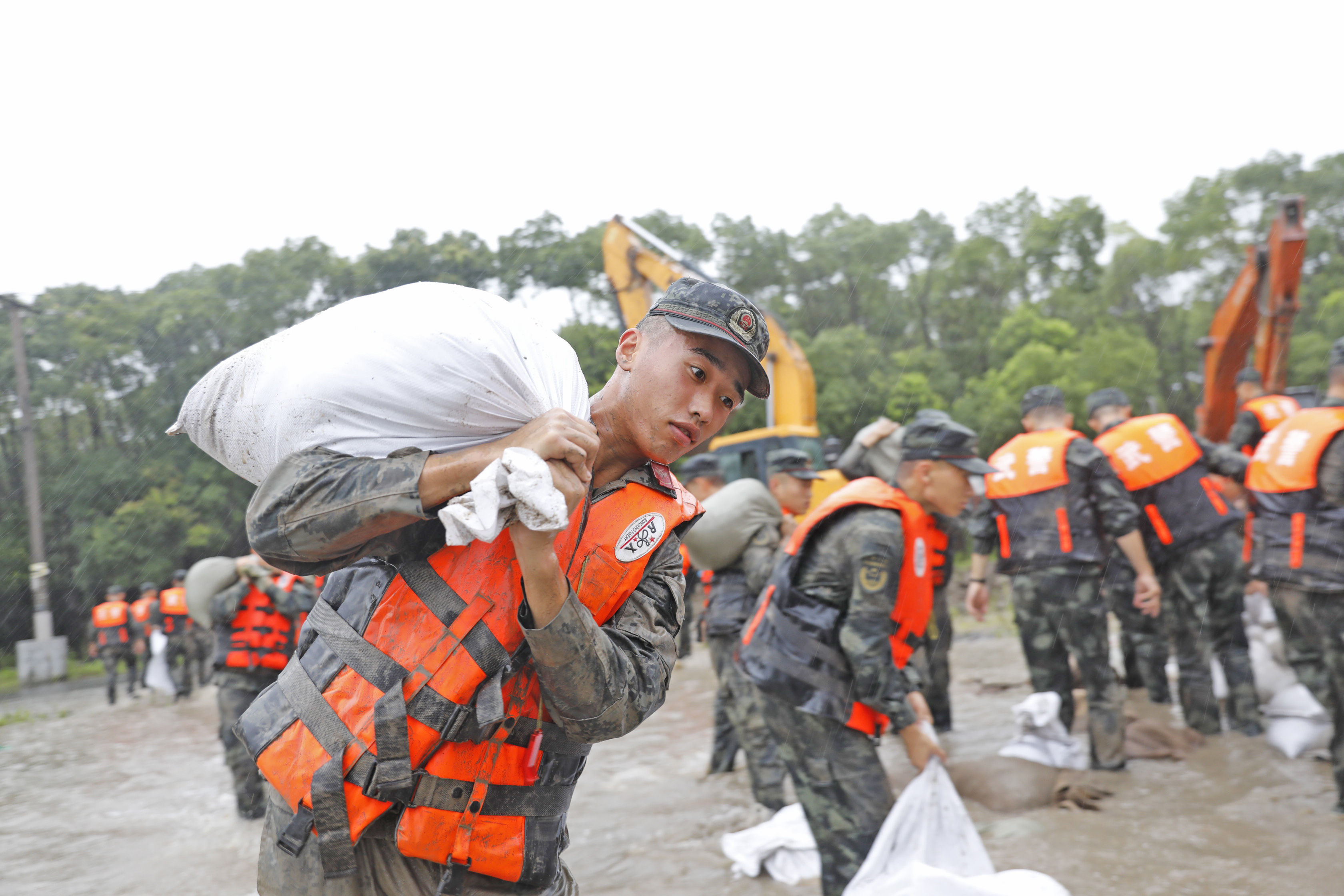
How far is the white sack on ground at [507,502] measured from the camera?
4.14 feet

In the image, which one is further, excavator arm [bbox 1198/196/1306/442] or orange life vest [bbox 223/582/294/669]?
excavator arm [bbox 1198/196/1306/442]

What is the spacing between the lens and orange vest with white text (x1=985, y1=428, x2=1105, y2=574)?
5828 millimetres

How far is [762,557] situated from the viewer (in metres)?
5.78

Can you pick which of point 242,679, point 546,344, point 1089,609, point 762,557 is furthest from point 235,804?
point 546,344

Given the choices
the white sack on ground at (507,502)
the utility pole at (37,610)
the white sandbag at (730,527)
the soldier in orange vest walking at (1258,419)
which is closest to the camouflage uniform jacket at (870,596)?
the white sandbag at (730,527)

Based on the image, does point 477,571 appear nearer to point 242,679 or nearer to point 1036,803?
point 1036,803

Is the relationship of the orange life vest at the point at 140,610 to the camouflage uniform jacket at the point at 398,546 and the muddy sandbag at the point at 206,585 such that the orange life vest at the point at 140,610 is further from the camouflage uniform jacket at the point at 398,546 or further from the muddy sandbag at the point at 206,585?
the camouflage uniform jacket at the point at 398,546

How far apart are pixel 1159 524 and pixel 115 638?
15.4 meters

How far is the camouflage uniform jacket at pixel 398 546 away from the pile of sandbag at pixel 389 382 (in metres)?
0.05

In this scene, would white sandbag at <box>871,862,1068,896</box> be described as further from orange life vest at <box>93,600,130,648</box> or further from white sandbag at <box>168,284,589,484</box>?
orange life vest at <box>93,600,130,648</box>

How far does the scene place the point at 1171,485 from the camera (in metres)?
6.34

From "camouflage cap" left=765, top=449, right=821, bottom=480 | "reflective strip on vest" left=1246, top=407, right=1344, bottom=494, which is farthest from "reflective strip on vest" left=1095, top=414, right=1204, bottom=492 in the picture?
"camouflage cap" left=765, top=449, right=821, bottom=480

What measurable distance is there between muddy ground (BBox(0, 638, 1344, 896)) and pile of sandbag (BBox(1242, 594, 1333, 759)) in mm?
125

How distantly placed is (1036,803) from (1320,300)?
27.8 m
